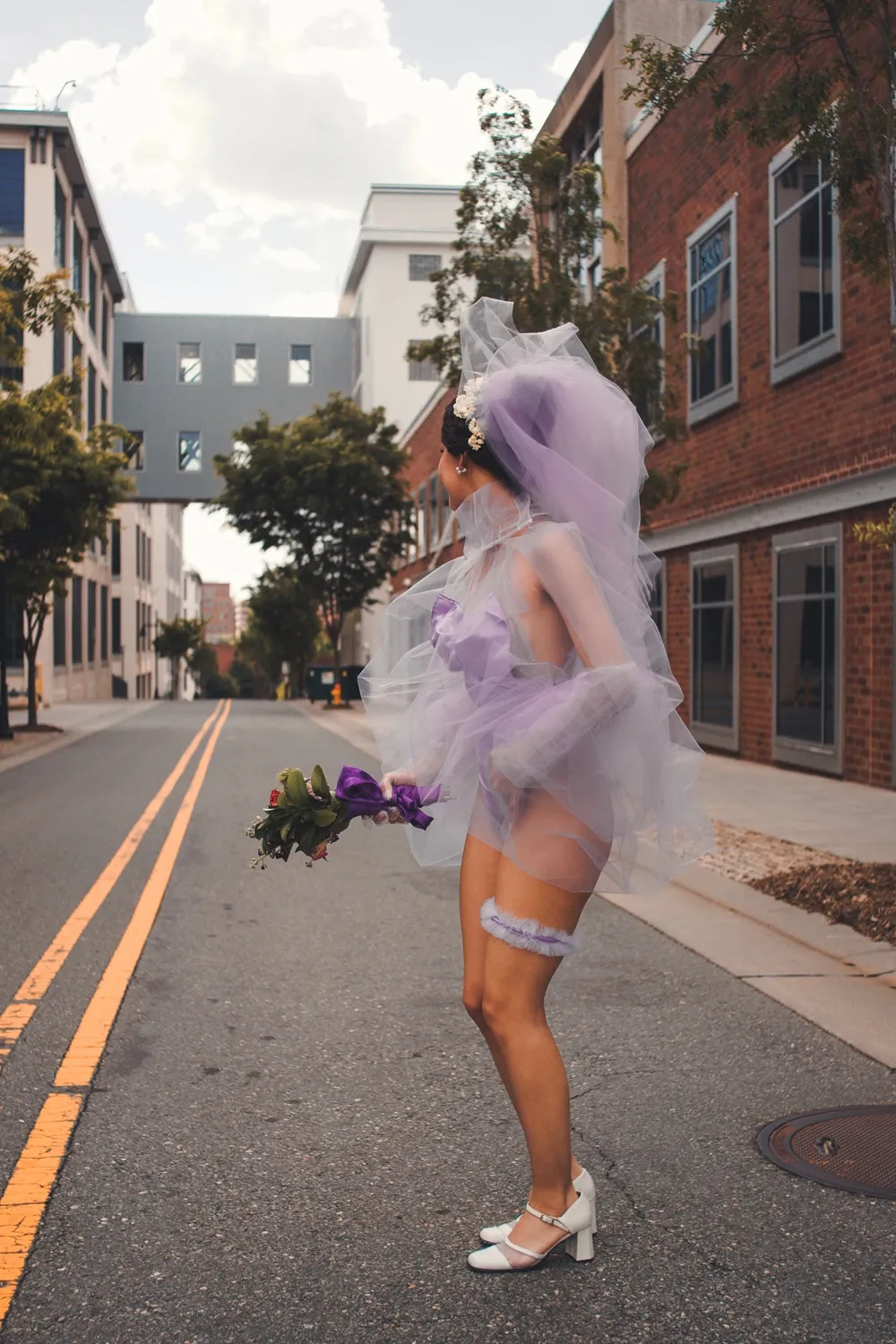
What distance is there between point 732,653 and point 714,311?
4.61 meters

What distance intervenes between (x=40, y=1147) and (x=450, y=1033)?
1712 millimetres

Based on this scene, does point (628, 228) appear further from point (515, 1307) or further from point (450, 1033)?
point (515, 1307)

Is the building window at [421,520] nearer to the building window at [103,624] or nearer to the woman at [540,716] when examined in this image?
the building window at [103,624]

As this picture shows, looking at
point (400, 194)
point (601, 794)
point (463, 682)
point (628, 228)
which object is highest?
point (400, 194)

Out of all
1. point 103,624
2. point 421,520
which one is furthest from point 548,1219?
point 103,624

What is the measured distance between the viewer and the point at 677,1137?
13.3 feet

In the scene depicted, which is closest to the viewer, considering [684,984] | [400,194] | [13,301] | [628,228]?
[684,984]

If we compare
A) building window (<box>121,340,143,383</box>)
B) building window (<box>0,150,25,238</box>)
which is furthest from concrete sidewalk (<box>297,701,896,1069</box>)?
building window (<box>121,340,143,383</box>)

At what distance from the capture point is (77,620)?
4862 centimetres

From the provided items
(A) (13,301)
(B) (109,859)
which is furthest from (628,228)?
(B) (109,859)

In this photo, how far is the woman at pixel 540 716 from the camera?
117 inches

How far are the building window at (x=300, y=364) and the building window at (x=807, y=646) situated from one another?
40475mm

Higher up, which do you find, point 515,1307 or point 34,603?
point 34,603

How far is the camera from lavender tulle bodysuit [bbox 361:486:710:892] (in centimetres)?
293
